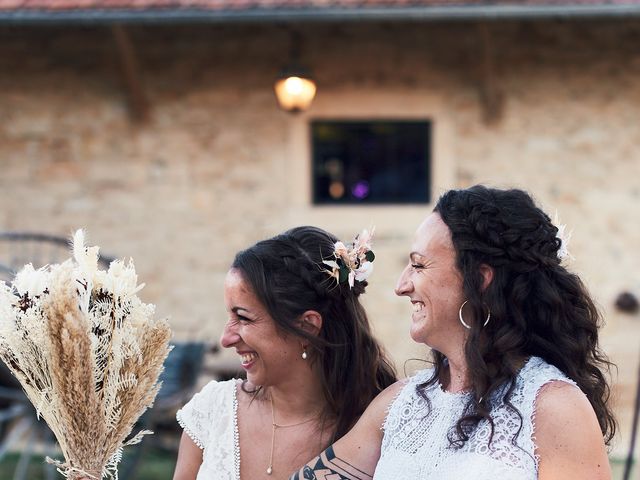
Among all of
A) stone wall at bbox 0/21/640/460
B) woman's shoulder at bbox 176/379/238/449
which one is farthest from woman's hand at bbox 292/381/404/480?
stone wall at bbox 0/21/640/460

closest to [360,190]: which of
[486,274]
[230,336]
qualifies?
[230,336]

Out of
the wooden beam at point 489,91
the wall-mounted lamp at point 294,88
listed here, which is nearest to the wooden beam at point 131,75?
the wall-mounted lamp at point 294,88

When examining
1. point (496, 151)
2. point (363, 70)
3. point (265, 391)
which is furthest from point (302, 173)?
point (265, 391)

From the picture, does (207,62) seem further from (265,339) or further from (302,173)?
(265,339)

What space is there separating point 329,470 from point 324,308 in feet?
1.53

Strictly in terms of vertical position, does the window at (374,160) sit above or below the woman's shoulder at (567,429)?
above

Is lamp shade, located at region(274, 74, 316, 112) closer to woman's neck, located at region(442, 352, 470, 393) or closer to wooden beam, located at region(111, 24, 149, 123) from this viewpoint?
wooden beam, located at region(111, 24, 149, 123)

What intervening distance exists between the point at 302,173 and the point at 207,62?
3.82 ft

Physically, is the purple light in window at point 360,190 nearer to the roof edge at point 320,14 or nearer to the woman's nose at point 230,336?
the roof edge at point 320,14

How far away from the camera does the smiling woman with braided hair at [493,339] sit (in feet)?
6.99

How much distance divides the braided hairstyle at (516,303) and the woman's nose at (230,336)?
2.13ft

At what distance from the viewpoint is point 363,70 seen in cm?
794

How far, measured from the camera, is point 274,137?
7.97m

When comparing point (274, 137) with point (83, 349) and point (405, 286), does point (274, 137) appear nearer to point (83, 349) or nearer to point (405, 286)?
point (405, 286)
